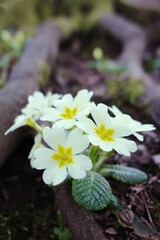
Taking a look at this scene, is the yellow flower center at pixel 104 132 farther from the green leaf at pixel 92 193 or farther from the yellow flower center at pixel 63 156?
the green leaf at pixel 92 193

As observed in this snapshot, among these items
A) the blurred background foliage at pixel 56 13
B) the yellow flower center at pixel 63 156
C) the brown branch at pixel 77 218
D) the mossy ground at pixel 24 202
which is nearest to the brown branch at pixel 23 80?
the mossy ground at pixel 24 202

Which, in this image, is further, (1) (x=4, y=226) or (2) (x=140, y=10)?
(2) (x=140, y=10)

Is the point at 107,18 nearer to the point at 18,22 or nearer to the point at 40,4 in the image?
the point at 40,4

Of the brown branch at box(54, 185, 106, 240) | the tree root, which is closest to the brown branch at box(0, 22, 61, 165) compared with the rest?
the tree root

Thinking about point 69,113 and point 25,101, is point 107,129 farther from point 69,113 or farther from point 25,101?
point 25,101

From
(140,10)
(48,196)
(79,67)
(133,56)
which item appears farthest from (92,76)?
(140,10)
